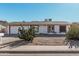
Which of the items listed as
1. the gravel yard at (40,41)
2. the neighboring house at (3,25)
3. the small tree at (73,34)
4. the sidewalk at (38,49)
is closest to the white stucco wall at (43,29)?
the gravel yard at (40,41)

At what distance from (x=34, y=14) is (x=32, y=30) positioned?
31 centimetres

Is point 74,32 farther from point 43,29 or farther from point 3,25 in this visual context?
point 3,25

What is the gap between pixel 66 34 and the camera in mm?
9461

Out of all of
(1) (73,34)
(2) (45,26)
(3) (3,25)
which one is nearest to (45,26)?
(2) (45,26)

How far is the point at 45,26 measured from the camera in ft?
31.0

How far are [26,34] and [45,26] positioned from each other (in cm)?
42

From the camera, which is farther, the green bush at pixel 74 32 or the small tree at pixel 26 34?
the small tree at pixel 26 34

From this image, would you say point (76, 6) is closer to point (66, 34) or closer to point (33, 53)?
point (66, 34)

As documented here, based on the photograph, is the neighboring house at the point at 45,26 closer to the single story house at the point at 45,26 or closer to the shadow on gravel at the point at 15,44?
the single story house at the point at 45,26

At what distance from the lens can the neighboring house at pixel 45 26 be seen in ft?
30.9

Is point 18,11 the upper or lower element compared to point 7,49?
upper

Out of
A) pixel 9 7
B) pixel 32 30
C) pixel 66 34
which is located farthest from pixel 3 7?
pixel 66 34

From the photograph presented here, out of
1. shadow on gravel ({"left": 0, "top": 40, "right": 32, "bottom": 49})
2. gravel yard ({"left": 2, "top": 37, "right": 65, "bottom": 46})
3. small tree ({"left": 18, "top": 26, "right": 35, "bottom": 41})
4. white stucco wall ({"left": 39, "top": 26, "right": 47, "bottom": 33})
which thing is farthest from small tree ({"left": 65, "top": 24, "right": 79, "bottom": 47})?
shadow on gravel ({"left": 0, "top": 40, "right": 32, "bottom": 49})

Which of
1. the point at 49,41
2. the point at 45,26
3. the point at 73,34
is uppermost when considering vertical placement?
the point at 45,26
